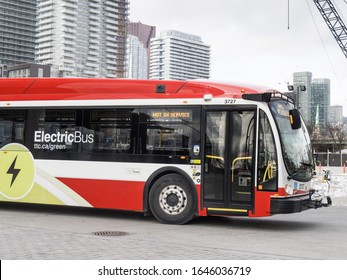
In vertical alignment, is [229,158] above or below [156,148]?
below

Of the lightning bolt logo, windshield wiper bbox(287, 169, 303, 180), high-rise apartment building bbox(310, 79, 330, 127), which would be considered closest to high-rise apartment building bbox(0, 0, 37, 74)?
high-rise apartment building bbox(310, 79, 330, 127)

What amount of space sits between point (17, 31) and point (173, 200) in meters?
185

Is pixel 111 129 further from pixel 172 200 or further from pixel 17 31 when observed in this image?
pixel 17 31

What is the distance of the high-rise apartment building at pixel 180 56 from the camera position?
151 m

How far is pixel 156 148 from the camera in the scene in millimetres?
11430

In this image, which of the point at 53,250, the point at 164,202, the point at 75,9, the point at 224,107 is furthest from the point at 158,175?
→ the point at 75,9

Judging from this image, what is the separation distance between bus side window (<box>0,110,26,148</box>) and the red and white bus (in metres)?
0.03

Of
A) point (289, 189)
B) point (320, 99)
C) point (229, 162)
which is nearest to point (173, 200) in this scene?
point (229, 162)

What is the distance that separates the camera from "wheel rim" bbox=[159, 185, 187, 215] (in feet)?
36.4

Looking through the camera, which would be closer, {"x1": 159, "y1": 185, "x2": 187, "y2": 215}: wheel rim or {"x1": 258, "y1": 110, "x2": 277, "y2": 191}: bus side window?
{"x1": 258, "y1": 110, "x2": 277, "y2": 191}: bus side window

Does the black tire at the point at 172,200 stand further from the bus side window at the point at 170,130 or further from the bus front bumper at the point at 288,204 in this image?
the bus front bumper at the point at 288,204

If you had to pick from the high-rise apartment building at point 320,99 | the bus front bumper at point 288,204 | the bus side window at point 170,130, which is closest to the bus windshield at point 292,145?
the bus front bumper at point 288,204

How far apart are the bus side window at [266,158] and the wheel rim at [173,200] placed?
1.72m

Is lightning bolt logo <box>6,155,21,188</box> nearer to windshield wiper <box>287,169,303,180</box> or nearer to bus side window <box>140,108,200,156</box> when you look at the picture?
bus side window <box>140,108,200,156</box>
